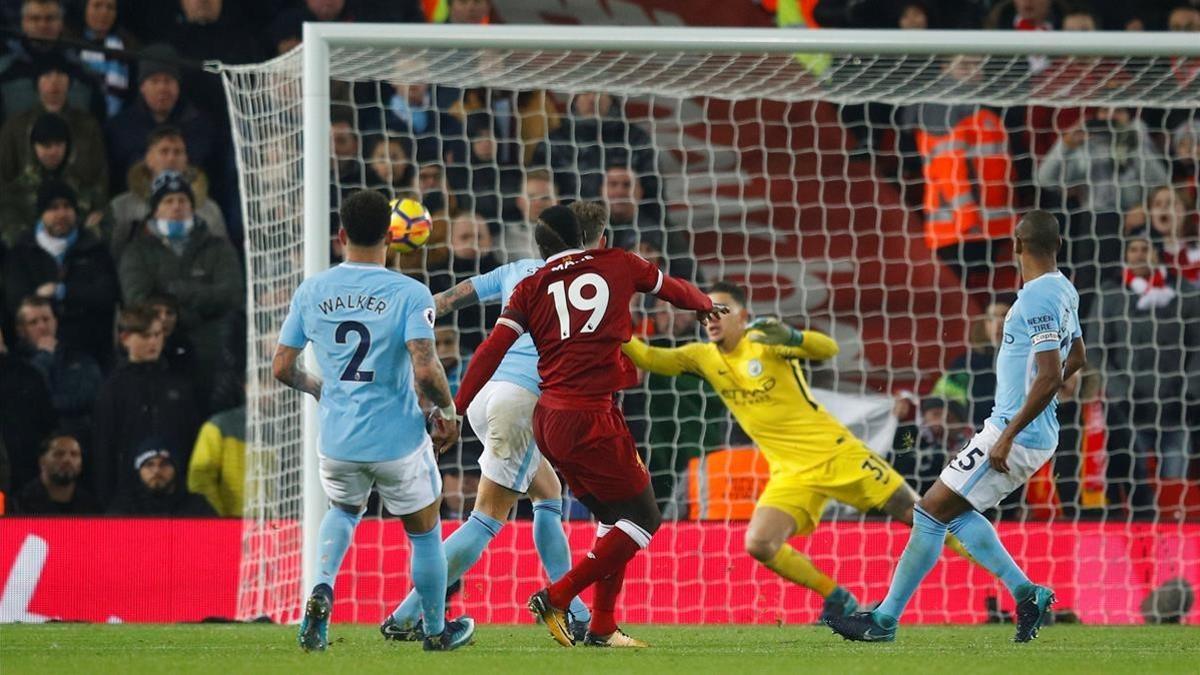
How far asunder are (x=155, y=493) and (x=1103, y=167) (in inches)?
248

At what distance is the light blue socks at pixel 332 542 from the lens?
275 inches

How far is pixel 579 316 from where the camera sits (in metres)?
7.26

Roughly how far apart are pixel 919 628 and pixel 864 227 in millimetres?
3701

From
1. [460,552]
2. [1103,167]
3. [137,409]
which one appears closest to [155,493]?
[137,409]

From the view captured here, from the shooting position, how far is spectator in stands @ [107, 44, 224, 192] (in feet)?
39.9

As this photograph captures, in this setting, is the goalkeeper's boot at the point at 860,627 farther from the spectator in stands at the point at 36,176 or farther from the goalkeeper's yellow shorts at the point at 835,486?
the spectator in stands at the point at 36,176

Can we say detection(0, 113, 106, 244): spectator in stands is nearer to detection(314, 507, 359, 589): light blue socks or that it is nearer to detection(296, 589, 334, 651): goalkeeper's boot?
detection(314, 507, 359, 589): light blue socks

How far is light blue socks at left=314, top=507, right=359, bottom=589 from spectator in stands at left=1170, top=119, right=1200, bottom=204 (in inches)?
276

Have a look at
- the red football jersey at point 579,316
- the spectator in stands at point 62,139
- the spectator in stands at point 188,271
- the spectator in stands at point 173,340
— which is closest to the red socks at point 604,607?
the red football jersey at point 579,316

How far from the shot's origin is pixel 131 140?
481 inches

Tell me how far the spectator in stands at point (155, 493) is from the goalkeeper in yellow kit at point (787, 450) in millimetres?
2934

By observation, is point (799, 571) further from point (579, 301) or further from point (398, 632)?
point (579, 301)

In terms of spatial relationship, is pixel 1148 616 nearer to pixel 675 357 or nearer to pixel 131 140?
pixel 675 357

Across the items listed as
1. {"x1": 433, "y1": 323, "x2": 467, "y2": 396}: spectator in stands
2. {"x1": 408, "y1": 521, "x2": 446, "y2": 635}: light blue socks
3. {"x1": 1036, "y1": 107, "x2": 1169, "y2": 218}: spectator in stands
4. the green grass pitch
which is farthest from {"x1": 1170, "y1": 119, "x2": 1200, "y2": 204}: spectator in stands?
{"x1": 408, "y1": 521, "x2": 446, "y2": 635}: light blue socks
